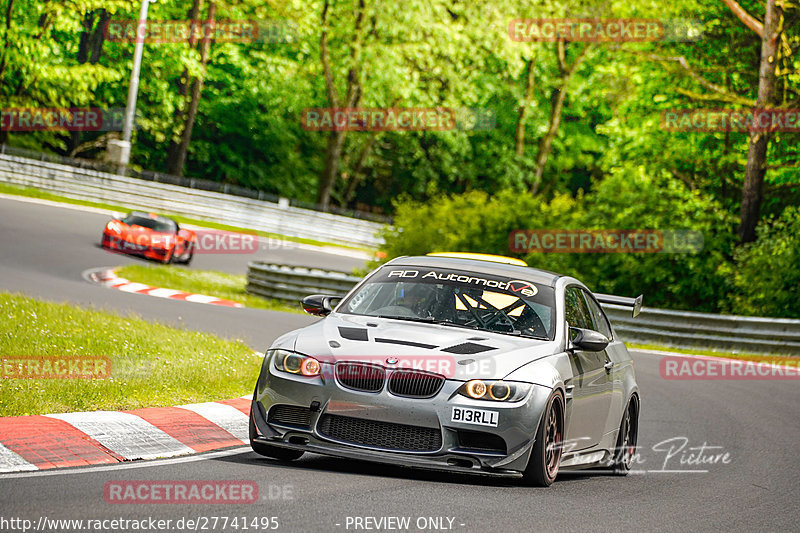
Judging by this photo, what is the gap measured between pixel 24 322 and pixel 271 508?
7.00 metres

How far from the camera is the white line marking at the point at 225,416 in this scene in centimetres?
902

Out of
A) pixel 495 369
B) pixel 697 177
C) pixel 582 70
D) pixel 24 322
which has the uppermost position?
pixel 582 70

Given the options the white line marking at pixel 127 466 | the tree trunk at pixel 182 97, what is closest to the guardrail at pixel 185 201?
the tree trunk at pixel 182 97

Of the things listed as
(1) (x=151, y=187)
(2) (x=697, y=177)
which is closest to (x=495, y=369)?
(2) (x=697, y=177)

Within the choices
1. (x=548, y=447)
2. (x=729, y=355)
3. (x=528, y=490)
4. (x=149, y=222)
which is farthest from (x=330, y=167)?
(x=528, y=490)

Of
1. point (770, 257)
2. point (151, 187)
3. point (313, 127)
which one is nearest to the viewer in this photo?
point (770, 257)

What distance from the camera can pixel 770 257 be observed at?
24281 millimetres

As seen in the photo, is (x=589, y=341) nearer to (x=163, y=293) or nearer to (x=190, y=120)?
(x=163, y=293)

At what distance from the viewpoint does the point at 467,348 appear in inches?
298

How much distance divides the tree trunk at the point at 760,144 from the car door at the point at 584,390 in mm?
18562

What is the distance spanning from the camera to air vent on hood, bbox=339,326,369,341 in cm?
766

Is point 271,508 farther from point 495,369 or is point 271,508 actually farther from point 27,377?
point 27,377

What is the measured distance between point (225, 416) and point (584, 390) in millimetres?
2838

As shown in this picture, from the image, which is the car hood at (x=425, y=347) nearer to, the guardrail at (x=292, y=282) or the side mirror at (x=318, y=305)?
the side mirror at (x=318, y=305)
